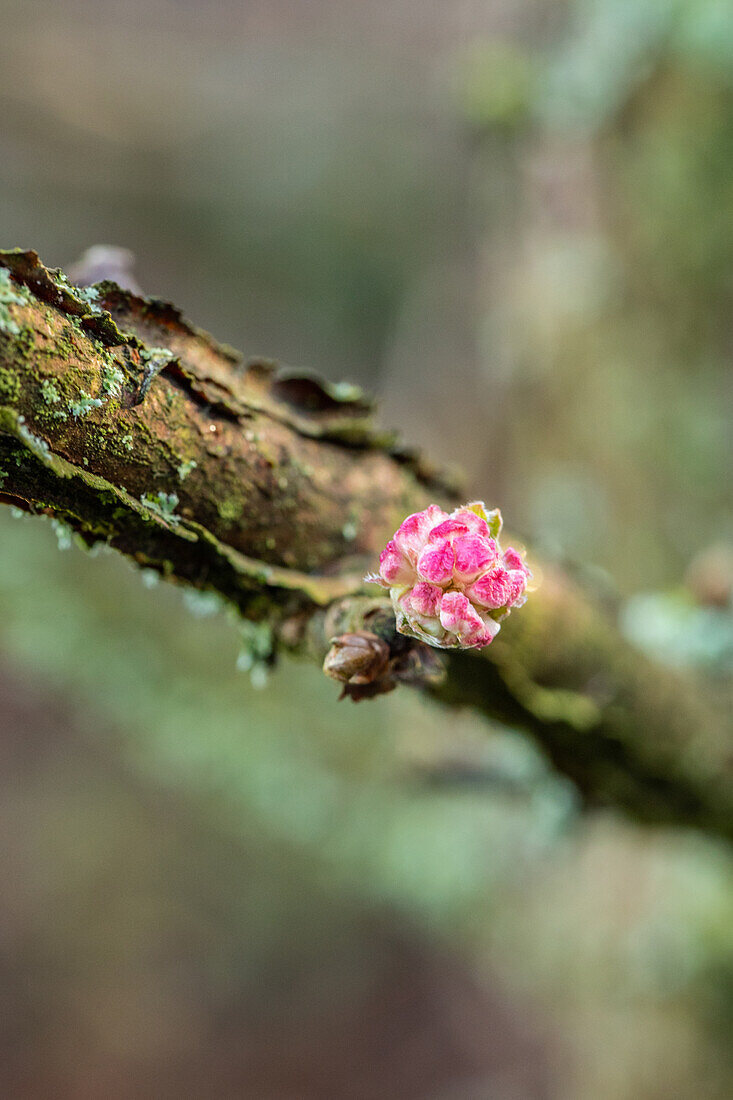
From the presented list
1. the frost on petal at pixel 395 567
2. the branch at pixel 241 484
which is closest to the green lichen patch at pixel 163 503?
the branch at pixel 241 484

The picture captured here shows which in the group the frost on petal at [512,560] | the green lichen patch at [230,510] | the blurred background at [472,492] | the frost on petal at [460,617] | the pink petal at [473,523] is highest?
the blurred background at [472,492]

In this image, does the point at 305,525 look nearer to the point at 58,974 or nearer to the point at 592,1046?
the point at 592,1046

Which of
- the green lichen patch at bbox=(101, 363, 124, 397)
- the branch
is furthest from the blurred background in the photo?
the green lichen patch at bbox=(101, 363, 124, 397)

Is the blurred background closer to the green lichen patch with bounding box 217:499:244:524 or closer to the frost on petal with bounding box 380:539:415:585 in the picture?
the green lichen patch with bounding box 217:499:244:524

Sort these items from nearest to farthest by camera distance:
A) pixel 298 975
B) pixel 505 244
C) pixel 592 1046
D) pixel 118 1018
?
pixel 592 1046
pixel 505 244
pixel 118 1018
pixel 298 975

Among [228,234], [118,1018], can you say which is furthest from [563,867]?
[228,234]

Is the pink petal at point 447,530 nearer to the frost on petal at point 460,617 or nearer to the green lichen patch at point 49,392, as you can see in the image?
the frost on petal at point 460,617

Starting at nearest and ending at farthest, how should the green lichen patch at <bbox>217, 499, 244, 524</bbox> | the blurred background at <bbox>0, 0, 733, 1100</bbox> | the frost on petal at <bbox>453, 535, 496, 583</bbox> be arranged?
1. the frost on petal at <bbox>453, 535, 496, 583</bbox>
2. the green lichen patch at <bbox>217, 499, 244, 524</bbox>
3. the blurred background at <bbox>0, 0, 733, 1100</bbox>
